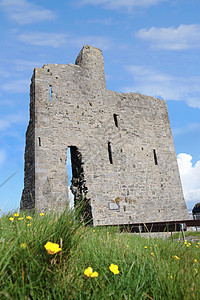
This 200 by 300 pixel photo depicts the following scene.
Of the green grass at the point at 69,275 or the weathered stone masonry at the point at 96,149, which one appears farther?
the weathered stone masonry at the point at 96,149

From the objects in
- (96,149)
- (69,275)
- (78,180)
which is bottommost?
(69,275)

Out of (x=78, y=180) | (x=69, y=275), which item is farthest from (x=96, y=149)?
(x=69, y=275)

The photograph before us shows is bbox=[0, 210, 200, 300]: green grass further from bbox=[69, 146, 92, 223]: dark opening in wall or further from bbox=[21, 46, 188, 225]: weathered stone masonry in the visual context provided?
bbox=[69, 146, 92, 223]: dark opening in wall

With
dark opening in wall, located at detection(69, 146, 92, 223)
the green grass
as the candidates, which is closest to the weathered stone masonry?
dark opening in wall, located at detection(69, 146, 92, 223)

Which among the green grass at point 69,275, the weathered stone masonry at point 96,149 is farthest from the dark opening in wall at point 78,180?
the green grass at point 69,275

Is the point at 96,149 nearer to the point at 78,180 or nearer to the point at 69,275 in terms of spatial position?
the point at 78,180

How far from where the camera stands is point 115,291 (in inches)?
59.2

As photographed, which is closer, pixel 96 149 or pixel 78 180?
pixel 78 180

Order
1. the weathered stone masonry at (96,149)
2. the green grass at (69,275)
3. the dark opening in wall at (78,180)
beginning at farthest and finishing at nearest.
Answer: the dark opening in wall at (78,180), the weathered stone masonry at (96,149), the green grass at (69,275)

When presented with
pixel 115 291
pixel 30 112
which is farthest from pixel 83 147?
pixel 115 291

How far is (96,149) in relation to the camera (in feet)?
31.0

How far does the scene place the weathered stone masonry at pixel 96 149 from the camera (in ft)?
27.0

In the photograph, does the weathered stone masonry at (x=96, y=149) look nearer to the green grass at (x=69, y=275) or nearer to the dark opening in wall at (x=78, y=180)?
the dark opening in wall at (x=78, y=180)

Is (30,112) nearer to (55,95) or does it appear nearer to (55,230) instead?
(55,95)
